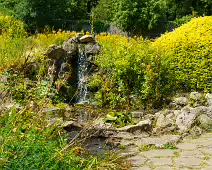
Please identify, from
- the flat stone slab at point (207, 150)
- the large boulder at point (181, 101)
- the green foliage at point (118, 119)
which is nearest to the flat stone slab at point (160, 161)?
the flat stone slab at point (207, 150)

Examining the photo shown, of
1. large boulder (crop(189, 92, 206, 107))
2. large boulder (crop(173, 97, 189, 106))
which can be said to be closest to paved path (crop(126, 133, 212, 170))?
large boulder (crop(189, 92, 206, 107))

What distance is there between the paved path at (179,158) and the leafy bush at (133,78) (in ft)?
9.37

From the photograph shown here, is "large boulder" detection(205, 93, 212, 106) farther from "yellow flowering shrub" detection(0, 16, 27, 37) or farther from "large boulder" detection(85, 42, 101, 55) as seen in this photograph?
"yellow flowering shrub" detection(0, 16, 27, 37)

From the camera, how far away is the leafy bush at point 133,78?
796cm

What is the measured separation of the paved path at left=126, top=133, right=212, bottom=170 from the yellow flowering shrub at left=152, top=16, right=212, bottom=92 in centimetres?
309

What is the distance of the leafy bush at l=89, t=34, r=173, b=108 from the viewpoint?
7961mm

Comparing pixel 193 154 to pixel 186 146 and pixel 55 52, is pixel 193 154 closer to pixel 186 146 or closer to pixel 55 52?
pixel 186 146

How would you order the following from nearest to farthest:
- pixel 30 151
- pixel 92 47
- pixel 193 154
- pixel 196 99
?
pixel 30 151 < pixel 193 154 < pixel 196 99 < pixel 92 47

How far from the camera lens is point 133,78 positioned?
8.18 meters

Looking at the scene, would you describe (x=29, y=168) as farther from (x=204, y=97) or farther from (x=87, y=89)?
(x=87, y=89)

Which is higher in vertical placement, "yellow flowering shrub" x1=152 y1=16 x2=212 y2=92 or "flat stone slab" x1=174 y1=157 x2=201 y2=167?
"yellow flowering shrub" x1=152 y1=16 x2=212 y2=92

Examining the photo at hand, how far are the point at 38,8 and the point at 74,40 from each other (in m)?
8.91

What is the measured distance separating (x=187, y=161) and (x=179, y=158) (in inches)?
5.5

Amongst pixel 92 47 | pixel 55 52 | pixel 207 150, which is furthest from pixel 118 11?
pixel 207 150
